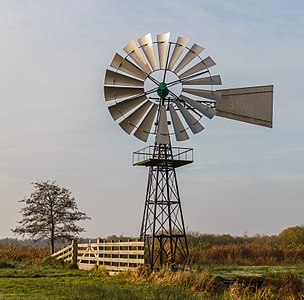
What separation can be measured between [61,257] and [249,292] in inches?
606

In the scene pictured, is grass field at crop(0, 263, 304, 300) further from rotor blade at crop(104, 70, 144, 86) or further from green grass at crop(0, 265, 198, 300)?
rotor blade at crop(104, 70, 144, 86)

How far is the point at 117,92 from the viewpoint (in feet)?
73.3

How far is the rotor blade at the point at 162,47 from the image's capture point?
883 inches

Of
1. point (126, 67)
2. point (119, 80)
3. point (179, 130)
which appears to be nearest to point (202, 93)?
point (179, 130)

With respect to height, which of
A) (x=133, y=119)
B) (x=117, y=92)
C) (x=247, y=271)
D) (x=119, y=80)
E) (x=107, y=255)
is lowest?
(x=247, y=271)

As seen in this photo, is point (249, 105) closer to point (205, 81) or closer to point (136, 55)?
point (205, 81)

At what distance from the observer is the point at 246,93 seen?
23875mm

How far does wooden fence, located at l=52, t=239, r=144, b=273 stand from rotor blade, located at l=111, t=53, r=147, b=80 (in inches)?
237

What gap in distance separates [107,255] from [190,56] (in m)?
8.33

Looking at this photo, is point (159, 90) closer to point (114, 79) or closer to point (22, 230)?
point (114, 79)

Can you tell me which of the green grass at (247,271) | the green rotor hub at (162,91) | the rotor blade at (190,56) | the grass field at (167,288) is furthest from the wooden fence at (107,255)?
the rotor blade at (190,56)

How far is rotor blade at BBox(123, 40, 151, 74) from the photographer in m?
22.4

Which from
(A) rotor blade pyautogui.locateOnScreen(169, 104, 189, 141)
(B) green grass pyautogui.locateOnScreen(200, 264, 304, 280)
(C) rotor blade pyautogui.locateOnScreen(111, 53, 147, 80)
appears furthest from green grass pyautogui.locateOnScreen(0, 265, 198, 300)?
(C) rotor blade pyautogui.locateOnScreen(111, 53, 147, 80)

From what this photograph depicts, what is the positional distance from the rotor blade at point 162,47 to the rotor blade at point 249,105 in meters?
2.76
